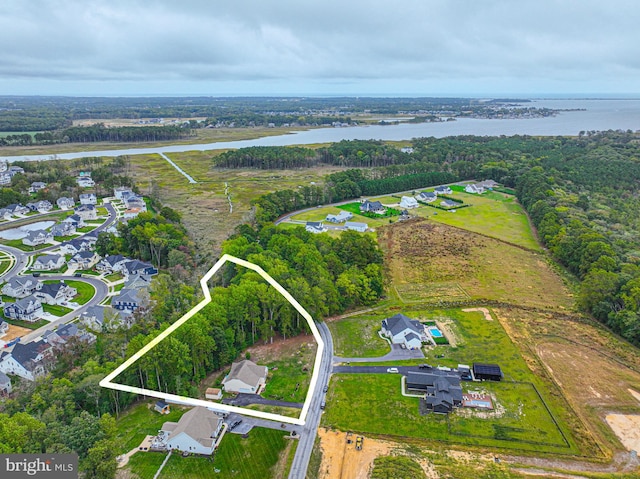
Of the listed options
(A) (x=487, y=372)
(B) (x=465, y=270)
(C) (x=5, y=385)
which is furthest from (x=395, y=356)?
(C) (x=5, y=385)

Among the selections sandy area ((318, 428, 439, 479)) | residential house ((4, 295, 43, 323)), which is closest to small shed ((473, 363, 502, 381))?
sandy area ((318, 428, 439, 479))

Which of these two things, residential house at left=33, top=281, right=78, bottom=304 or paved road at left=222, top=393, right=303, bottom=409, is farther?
residential house at left=33, top=281, right=78, bottom=304

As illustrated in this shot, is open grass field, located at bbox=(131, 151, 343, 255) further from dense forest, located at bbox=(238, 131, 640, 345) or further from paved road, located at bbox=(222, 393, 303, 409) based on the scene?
paved road, located at bbox=(222, 393, 303, 409)

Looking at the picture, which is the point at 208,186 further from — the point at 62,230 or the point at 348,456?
the point at 348,456

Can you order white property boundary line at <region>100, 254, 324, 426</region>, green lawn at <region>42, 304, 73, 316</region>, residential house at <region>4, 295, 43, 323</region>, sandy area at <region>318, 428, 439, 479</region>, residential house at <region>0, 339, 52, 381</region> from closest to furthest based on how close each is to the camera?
white property boundary line at <region>100, 254, 324, 426</region>, sandy area at <region>318, 428, 439, 479</region>, residential house at <region>0, 339, 52, 381</region>, residential house at <region>4, 295, 43, 323</region>, green lawn at <region>42, 304, 73, 316</region>

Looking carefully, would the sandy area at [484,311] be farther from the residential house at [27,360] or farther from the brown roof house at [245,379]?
the residential house at [27,360]
